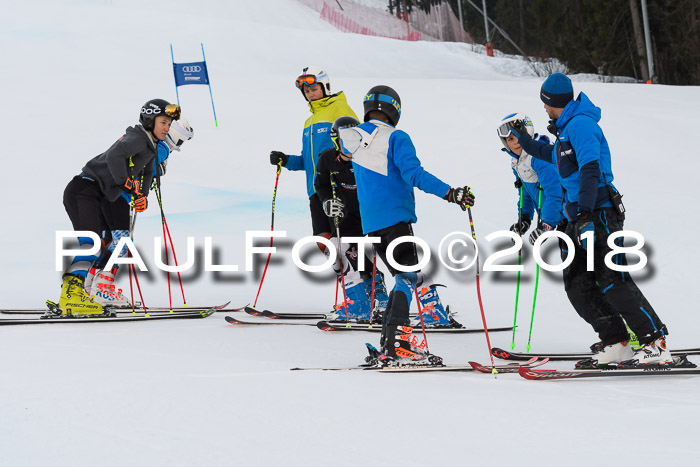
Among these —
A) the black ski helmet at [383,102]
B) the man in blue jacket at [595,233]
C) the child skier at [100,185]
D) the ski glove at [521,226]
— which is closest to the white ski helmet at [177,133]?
the child skier at [100,185]

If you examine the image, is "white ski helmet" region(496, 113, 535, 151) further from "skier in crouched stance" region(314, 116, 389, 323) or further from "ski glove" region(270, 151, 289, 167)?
"ski glove" region(270, 151, 289, 167)

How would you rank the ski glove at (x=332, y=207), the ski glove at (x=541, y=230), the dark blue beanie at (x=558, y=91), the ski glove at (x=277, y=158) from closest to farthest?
the dark blue beanie at (x=558, y=91) < the ski glove at (x=541, y=230) < the ski glove at (x=332, y=207) < the ski glove at (x=277, y=158)

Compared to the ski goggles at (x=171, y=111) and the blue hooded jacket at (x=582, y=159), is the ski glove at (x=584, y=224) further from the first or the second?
the ski goggles at (x=171, y=111)

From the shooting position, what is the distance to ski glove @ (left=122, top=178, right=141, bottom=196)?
638cm

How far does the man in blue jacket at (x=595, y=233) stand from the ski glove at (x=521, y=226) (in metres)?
0.93

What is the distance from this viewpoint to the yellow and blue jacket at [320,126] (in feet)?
20.9

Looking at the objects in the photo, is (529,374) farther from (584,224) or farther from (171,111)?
(171,111)

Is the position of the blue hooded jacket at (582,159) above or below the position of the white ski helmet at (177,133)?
below

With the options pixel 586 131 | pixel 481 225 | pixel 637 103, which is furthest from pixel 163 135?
pixel 637 103

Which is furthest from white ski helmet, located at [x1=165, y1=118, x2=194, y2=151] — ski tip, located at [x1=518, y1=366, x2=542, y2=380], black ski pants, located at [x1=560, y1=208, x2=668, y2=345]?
ski tip, located at [x1=518, y1=366, x2=542, y2=380]

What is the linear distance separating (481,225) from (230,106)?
992cm

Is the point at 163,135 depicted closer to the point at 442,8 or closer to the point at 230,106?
the point at 230,106

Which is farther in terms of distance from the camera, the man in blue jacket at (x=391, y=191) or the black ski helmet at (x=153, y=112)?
the black ski helmet at (x=153, y=112)

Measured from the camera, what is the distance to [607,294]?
171 inches
